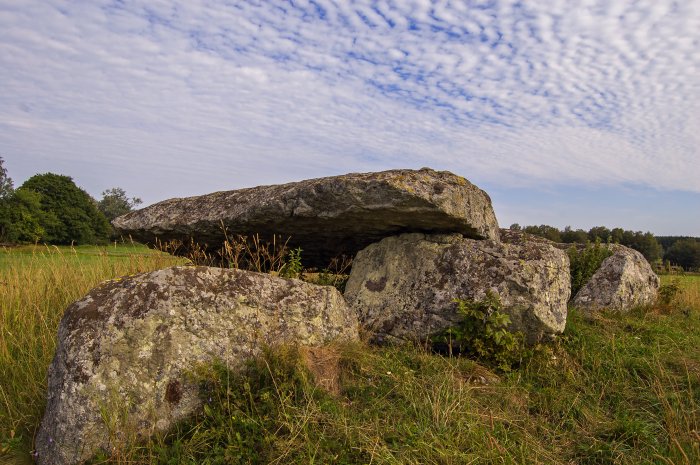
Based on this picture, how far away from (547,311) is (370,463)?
3.55m

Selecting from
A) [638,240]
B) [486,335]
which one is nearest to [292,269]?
[486,335]

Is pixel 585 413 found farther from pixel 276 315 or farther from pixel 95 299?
pixel 95 299

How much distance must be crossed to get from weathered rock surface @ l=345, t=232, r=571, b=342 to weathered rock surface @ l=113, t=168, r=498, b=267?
37cm

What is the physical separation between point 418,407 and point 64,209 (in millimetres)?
38631

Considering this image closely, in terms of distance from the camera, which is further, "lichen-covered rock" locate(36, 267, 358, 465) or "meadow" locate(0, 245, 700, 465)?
"lichen-covered rock" locate(36, 267, 358, 465)

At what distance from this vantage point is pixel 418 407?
4.33m

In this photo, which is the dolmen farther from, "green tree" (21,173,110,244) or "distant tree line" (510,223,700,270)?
"green tree" (21,173,110,244)

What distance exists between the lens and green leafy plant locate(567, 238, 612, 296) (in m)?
9.40

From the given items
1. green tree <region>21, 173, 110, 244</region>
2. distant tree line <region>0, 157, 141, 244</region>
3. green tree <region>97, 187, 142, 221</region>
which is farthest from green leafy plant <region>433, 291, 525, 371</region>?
green tree <region>97, 187, 142, 221</region>

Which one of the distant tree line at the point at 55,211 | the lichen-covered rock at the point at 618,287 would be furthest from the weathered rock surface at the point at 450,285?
the distant tree line at the point at 55,211

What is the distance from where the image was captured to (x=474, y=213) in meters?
6.55

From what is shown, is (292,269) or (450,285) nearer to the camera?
(450,285)

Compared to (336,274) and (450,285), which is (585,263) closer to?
(450,285)

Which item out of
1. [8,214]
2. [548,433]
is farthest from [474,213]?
[8,214]
